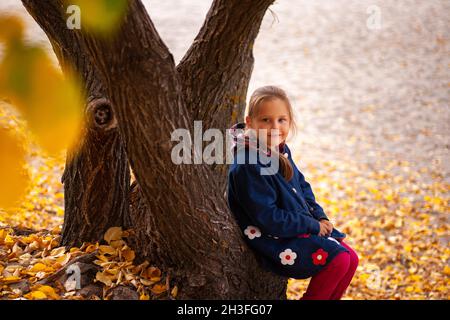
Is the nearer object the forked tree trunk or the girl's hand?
the forked tree trunk

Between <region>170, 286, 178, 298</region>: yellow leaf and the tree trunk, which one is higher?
the tree trunk

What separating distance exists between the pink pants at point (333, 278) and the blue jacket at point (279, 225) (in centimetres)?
3

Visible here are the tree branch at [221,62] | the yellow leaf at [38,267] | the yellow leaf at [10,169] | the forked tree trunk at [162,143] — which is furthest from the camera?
the yellow leaf at [38,267]

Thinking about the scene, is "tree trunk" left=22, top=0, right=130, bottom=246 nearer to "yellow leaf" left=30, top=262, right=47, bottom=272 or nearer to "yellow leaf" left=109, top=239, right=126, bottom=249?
"yellow leaf" left=109, top=239, right=126, bottom=249

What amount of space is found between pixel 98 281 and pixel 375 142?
607 centimetres

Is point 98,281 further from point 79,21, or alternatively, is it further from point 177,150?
point 79,21

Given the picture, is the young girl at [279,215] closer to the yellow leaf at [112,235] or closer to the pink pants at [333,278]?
the pink pants at [333,278]

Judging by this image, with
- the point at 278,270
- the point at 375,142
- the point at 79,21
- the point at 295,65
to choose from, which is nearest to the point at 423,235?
the point at 375,142

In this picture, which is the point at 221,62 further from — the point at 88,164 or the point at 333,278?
the point at 333,278

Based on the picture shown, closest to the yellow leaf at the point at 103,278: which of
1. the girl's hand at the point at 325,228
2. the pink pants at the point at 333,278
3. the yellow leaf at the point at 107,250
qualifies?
the yellow leaf at the point at 107,250

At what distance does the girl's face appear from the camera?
2760 mm

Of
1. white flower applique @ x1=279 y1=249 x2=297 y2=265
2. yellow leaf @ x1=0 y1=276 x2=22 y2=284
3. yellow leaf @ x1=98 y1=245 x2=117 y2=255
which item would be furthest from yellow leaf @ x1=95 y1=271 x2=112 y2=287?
white flower applique @ x1=279 y1=249 x2=297 y2=265

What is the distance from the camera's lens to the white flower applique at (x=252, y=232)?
113 inches

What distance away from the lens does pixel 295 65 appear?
36.7 feet
